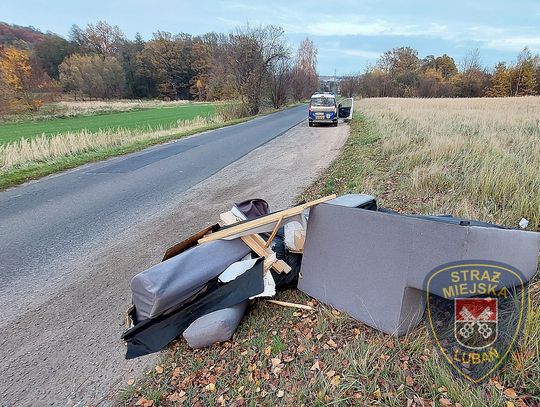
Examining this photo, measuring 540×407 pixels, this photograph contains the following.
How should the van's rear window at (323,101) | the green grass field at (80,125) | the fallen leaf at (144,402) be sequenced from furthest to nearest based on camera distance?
the green grass field at (80,125) < the van's rear window at (323,101) < the fallen leaf at (144,402)

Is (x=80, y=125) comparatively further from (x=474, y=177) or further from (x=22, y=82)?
(x=474, y=177)

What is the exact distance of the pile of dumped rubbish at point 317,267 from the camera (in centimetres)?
233

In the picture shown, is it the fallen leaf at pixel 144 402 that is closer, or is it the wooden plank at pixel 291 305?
the fallen leaf at pixel 144 402

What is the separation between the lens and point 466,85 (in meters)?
56.9

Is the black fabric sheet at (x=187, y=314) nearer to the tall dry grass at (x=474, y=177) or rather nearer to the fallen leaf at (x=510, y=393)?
the fallen leaf at (x=510, y=393)

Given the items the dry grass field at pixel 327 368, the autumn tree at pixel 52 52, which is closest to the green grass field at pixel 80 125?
the dry grass field at pixel 327 368

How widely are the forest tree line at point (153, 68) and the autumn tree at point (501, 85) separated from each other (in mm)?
33203

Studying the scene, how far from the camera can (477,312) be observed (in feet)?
7.53

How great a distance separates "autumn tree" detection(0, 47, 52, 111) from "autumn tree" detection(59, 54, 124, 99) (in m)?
16.5

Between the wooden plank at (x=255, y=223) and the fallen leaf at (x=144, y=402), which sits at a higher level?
the wooden plank at (x=255, y=223)

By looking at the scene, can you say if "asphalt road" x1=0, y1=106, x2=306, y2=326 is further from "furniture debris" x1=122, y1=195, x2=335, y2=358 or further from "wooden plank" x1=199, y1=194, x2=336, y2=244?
"wooden plank" x1=199, y1=194, x2=336, y2=244

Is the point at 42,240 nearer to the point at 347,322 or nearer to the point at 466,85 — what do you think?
the point at 347,322

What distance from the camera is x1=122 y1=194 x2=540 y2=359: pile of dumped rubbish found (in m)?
2.33

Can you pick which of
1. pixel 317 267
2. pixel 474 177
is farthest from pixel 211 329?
pixel 474 177
